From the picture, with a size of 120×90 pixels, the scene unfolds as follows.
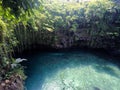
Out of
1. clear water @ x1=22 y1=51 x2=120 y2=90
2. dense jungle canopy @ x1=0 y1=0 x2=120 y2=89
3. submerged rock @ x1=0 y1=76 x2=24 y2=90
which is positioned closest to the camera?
submerged rock @ x1=0 y1=76 x2=24 y2=90

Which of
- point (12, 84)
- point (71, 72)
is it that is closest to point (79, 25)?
point (71, 72)

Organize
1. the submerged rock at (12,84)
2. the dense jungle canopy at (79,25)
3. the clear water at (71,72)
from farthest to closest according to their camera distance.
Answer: the dense jungle canopy at (79,25), the clear water at (71,72), the submerged rock at (12,84)

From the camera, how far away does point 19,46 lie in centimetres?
1377

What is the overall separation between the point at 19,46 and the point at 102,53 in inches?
300

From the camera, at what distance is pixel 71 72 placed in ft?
37.3

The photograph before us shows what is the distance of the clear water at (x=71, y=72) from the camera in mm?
9414

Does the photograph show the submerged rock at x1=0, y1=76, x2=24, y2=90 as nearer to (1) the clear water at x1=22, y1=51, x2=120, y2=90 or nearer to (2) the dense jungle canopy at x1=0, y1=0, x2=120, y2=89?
(1) the clear water at x1=22, y1=51, x2=120, y2=90

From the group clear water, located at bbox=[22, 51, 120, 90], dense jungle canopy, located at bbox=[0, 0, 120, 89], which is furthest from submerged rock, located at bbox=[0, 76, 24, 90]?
dense jungle canopy, located at bbox=[0, 0, 120, 89]

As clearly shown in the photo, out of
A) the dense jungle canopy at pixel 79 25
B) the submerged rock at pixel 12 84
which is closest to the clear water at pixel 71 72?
the submerged rock at pixel 12 84

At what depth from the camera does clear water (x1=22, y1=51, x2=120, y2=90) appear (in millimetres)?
9414

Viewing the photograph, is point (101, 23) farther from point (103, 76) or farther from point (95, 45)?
point (103, 76)

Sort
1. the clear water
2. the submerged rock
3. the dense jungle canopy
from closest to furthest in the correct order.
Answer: the submerged rock
the clear water
the dense jungle canopy

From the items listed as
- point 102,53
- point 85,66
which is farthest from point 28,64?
point 102,53

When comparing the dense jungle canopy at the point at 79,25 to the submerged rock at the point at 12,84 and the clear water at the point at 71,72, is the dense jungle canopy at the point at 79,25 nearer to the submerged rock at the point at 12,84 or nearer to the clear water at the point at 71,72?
the clear water at the point at 71,72
